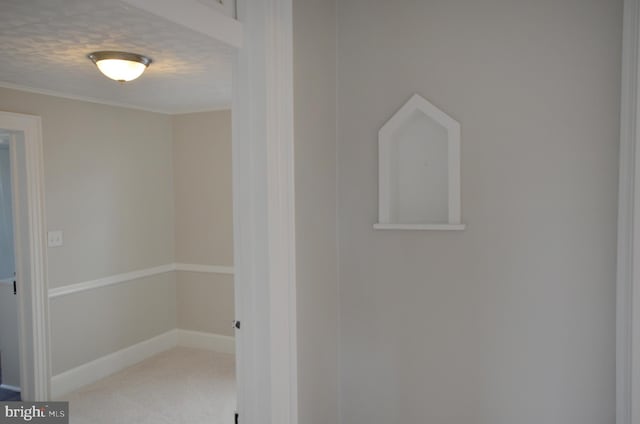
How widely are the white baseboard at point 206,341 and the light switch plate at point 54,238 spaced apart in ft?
5.41

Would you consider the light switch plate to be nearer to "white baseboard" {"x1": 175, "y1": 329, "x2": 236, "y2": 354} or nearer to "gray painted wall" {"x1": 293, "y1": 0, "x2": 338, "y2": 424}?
"white baseboard" {"x1": 175, "y1": 329, "x2": 236, "y2": 354}

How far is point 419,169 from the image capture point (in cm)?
209

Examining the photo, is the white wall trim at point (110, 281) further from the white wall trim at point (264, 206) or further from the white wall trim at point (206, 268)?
the white wall trim at point (264, 206)

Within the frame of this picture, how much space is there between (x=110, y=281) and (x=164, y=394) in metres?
1.10

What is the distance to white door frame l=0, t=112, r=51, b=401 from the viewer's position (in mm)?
3297

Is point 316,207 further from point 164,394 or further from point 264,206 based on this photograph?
point 164,394

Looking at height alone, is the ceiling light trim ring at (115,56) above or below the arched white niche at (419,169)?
above

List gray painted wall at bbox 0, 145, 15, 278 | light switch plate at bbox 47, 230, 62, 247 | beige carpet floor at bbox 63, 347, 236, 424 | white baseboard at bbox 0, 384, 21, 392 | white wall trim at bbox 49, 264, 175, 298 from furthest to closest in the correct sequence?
gray painted wall at bbox 0, 145, 15, 278 → white baseboard at bbox 0, 384, 21, 392 → white wall trim at bbox 49, 264, 175, 298 → light switch plate at bbox 47, 230, 62, 247 → beige carpet floor at bbox 63, 347, 236, 424

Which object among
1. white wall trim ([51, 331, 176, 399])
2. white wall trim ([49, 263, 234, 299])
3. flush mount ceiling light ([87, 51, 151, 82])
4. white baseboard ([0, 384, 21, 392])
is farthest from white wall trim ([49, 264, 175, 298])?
flush mount ceiling light ([87, 51, 151, 82])

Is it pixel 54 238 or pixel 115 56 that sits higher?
pixel 115 56

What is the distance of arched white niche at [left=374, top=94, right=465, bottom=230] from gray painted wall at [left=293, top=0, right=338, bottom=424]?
9.7 inches

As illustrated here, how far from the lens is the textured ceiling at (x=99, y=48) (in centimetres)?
194

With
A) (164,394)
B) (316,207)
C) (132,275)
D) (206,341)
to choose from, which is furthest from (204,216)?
(316,207)

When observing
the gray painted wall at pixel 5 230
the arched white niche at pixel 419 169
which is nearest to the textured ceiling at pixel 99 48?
the arched white niche at pixel 419 169
